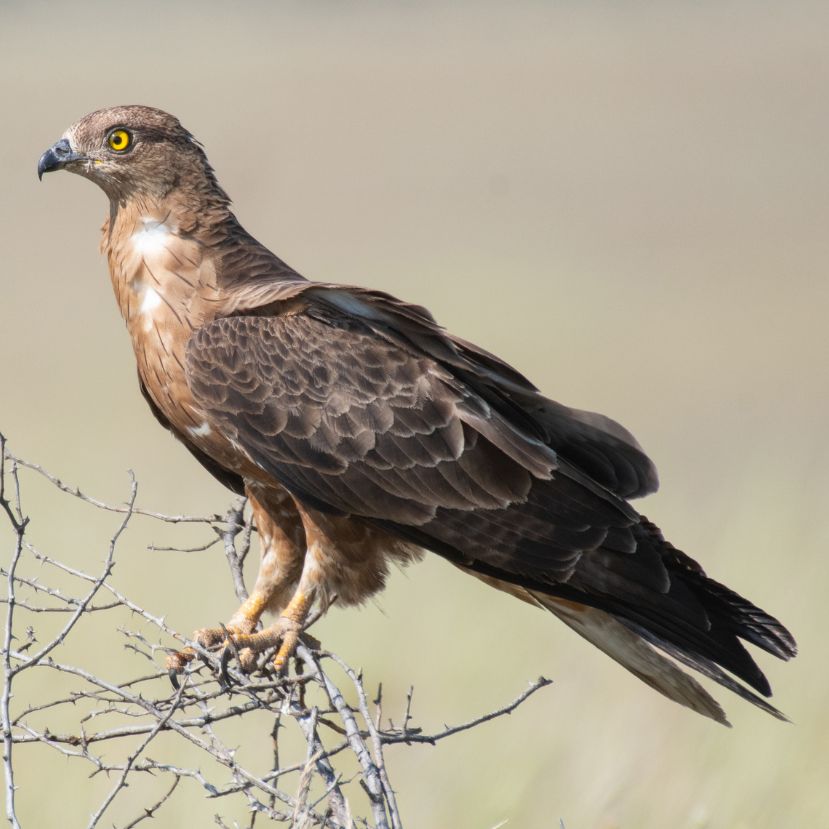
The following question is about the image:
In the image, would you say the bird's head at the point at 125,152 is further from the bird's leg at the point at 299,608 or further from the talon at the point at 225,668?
the talon at the point at 225,668

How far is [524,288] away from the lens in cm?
1966

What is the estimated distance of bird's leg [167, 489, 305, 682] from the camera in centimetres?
569

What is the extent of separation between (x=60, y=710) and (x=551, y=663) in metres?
2.33

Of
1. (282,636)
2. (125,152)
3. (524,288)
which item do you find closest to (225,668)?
(282,636)

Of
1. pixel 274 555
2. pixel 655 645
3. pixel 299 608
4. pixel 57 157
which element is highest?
pixel 57 157

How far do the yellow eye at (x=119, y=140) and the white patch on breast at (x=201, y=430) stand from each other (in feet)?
3.75

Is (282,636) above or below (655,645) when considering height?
above

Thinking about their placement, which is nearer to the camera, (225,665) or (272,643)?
(225,665)

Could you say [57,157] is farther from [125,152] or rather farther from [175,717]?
[175,717]

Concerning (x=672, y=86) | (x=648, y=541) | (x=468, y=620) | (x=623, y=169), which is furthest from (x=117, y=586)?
(x=672, y=86)

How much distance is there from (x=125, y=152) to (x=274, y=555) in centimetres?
164

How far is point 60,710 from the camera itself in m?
7.03

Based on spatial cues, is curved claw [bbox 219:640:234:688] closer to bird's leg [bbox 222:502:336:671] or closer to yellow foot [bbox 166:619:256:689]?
bird's leg [bbox 222:502:336:671]

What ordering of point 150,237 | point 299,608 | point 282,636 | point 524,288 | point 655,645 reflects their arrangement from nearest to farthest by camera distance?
point 655,645, point 282,636, point 299,608, point 150,237, point 524,288
